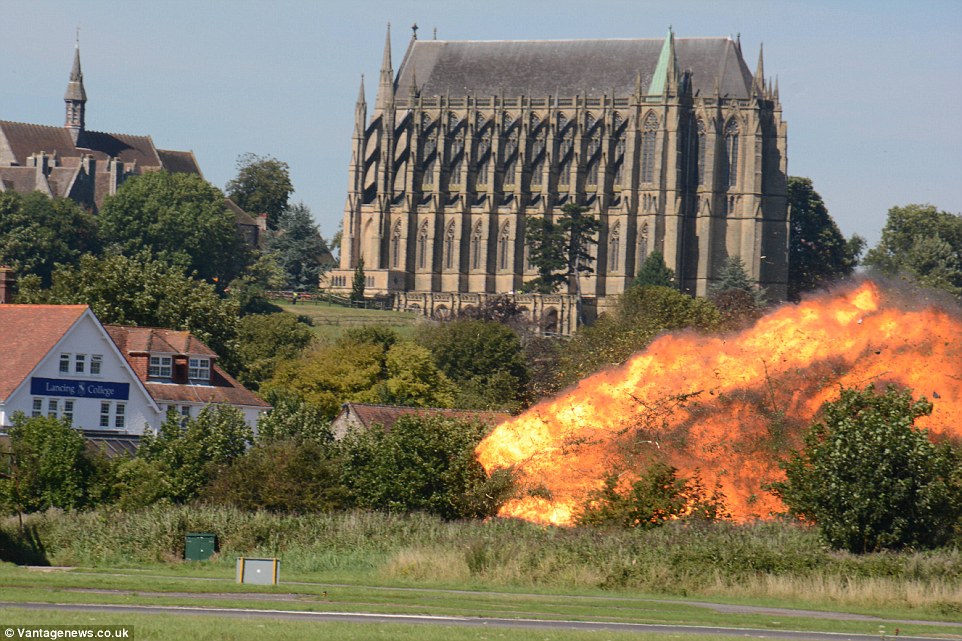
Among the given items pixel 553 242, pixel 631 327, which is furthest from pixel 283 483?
pixel 553 242

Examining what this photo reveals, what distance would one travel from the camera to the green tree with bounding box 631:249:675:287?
19050 cm

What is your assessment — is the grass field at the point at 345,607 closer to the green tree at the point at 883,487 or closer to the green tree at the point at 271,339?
the green tree at the point at 883,487

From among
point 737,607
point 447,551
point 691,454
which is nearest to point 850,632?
point 737,607

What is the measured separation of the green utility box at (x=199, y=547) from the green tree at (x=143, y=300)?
44.1 meters

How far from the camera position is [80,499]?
6544 cm

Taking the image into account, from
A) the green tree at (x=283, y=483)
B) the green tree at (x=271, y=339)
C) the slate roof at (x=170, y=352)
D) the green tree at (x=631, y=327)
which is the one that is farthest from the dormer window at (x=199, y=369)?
the green tree at (x=271, y=339)

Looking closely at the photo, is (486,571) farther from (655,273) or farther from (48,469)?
(655,273)

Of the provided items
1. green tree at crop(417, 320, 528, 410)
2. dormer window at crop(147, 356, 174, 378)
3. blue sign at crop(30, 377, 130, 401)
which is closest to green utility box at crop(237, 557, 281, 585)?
blue sign at crop(30, 377, 130, 401)

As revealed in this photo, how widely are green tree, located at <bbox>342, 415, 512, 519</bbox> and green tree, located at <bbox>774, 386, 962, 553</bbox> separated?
1122 centimetres

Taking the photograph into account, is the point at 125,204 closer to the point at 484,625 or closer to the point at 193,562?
the point at 193,562

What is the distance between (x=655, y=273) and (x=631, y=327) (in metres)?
80.1

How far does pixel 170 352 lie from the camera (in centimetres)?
8612

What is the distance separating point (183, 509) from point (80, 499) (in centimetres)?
844

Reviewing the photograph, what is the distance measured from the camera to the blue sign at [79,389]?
7744 cm
